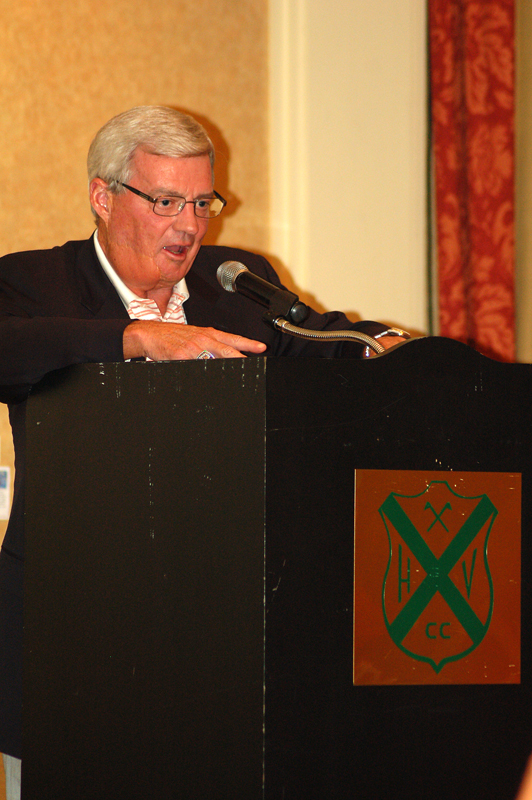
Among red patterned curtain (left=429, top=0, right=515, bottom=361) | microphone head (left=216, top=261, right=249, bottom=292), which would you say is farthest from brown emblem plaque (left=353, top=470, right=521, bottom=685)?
red patterned curtain (left=429, top=0, right=515, bottom=361)

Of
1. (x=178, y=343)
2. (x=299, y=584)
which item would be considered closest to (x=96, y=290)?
(x=178, y=343)

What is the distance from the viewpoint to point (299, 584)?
1.04 meters

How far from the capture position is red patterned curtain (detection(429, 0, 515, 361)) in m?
3.24

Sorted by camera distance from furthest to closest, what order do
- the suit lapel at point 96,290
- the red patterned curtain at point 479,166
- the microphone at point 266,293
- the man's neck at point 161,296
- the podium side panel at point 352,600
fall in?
the red patterned curtain at point 479,166, the man's neck at point 161,296, the suit lapel at point 96,290, the microphone at point 266,293, the podium side panel at point 352,600

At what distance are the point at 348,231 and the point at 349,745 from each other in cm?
235

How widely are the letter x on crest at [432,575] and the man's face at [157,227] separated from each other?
860mm

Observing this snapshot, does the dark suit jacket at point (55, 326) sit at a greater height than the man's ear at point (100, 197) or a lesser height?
lesser

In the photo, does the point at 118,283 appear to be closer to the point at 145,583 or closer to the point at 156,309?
the point at 156,309

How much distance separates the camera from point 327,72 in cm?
313

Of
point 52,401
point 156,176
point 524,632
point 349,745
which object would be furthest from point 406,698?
point 156,176

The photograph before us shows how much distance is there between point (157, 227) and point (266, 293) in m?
0.39

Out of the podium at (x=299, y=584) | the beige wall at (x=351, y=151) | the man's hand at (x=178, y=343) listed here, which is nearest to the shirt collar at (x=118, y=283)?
the man's hand at (x=178, y=343)

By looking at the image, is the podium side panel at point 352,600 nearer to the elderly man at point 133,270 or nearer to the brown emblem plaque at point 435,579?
the brown emblem plaque at point 435,579

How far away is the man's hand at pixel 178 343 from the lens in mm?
1234
